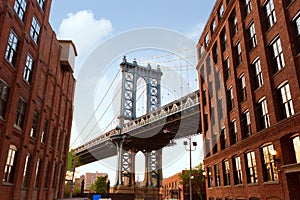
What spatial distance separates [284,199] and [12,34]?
18431 millimetres

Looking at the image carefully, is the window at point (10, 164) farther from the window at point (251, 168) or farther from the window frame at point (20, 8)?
the window at point (251, 168)

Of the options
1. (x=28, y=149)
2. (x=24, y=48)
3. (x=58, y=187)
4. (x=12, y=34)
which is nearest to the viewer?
(x=12, y=34)

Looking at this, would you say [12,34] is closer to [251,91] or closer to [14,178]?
[14,178]

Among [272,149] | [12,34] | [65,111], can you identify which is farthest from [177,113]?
[12,34]

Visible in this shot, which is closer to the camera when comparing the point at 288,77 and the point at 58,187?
the point at 288,77

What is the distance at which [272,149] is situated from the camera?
17312mm

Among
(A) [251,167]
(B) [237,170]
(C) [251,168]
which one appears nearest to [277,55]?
(A) [251,167]

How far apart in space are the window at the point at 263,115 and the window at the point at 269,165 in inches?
62.5

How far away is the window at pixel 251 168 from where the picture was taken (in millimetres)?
19875

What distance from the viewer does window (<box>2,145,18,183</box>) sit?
1692 centimetres

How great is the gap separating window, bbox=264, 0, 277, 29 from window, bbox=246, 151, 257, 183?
29.7 ft

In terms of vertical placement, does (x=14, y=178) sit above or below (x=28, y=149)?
below

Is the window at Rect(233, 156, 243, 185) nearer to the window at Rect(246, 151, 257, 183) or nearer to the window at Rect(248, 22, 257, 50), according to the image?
the window at Rect(246, 151, 257, 183)

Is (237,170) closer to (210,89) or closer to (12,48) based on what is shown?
(210,89)
